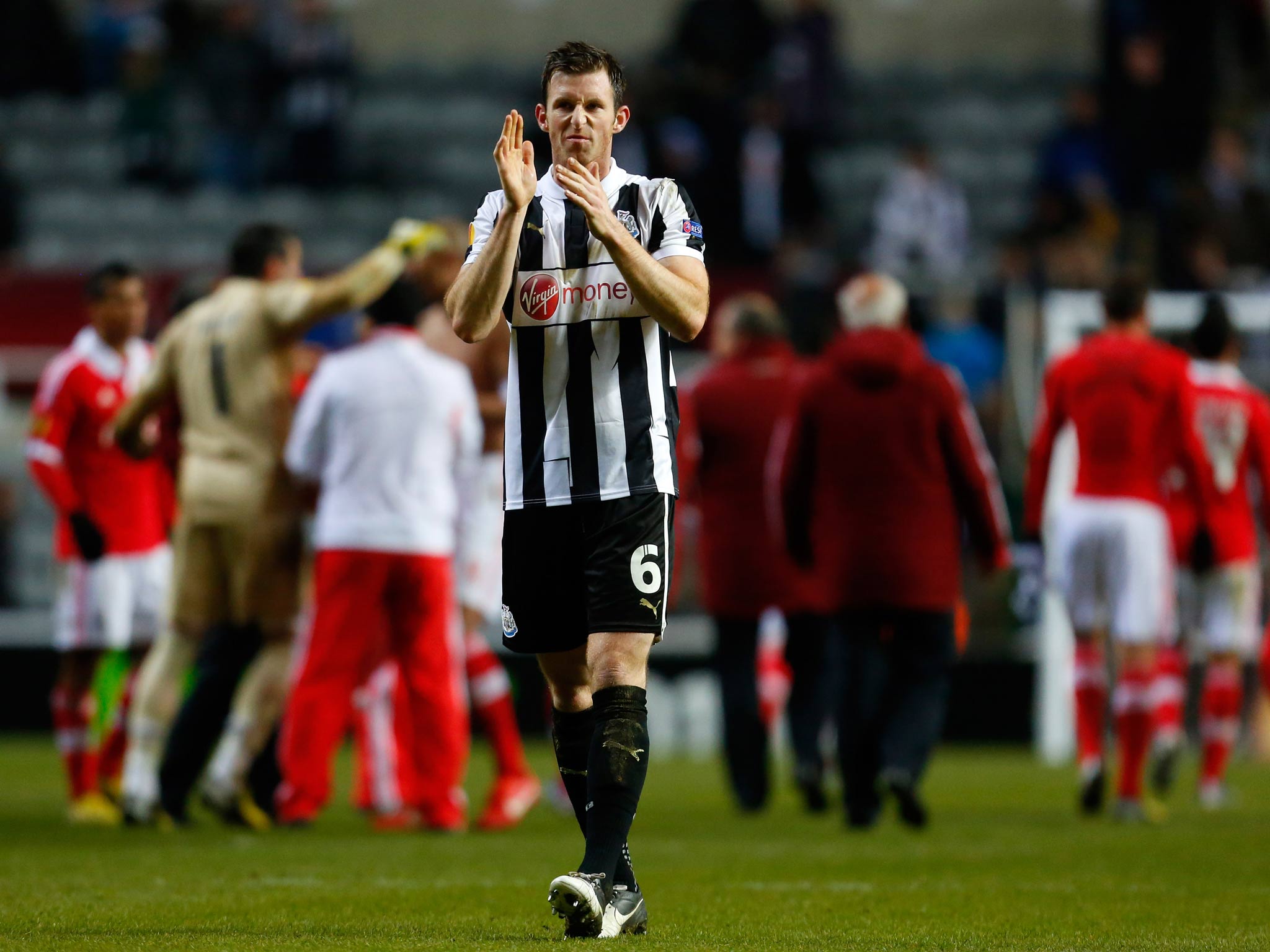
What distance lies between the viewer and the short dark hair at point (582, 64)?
5.24 meters

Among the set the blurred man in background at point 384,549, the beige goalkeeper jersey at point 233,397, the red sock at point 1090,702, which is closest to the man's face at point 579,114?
the blurred man in background at point 384,549

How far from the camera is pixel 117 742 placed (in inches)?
410

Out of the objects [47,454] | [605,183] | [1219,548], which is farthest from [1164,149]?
[605,183]

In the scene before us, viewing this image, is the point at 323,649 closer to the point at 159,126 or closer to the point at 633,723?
the point at 633,723

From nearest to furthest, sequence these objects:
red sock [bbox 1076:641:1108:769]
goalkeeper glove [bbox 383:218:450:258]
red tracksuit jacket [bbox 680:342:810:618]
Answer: goalkeeper glove [bbox 383:218:450:258] < red sock [bbox 1076:641:1108:769] < red tracksuit jacket [bbox 680:342:810:618]

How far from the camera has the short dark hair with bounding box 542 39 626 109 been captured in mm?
5238

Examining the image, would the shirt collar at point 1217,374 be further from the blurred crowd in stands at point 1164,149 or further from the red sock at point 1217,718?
the blurred crowd in stands at point 1164,149

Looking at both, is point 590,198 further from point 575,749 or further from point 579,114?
point 575,749

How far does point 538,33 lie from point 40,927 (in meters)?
19.7

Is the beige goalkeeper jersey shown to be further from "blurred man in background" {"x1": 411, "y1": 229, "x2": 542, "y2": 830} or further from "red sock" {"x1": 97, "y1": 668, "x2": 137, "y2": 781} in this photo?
"red sock" {"x1": 97, "y1": 668, "x2": 137, "y2": 781}

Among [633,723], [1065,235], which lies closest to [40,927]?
[633,723]

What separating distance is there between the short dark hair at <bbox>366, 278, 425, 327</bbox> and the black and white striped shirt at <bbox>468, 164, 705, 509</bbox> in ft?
12.2

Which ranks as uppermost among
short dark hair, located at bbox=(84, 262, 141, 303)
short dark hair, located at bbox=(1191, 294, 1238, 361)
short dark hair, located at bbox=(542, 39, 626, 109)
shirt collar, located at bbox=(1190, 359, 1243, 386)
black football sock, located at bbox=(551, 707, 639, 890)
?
short dark hair, located at bbox=(542, 39, 626, 109)

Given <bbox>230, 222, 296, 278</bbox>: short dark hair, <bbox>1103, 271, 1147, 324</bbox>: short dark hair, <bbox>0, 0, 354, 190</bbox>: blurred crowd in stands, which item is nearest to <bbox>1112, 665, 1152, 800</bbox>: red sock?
<bbox>1103, 271, 1147, 324</bbox>: short dark hair
